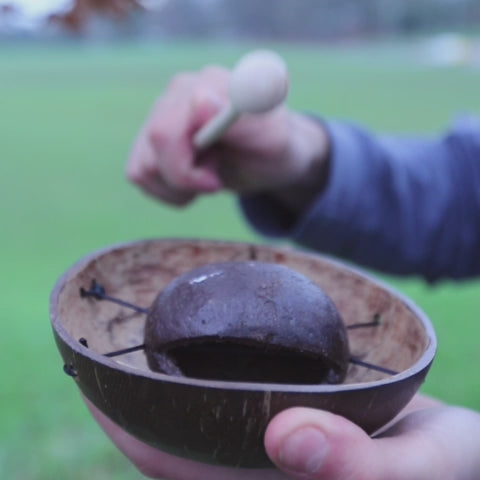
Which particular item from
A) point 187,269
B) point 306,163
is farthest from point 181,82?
point 187,269

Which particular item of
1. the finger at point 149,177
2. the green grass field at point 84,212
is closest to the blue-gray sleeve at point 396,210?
the green grass field at point 84,212

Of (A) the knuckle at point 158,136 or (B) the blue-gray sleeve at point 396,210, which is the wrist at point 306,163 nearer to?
(B) the blue-gray sleeve at point 396,210

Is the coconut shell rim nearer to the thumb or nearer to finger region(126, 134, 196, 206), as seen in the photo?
the thumb

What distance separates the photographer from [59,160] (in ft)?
20.9

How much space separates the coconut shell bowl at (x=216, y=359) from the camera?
562mm

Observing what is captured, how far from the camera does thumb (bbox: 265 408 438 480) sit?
0.55 meters

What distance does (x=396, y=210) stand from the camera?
4.96 feet

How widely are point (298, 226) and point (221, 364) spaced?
0.86m

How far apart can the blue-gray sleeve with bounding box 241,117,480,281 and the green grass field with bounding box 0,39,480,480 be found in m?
0.20

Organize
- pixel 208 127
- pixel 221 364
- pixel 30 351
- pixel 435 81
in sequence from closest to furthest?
pixel 221 364
pixel 208 127
pixel 30 351
pixel 435 81

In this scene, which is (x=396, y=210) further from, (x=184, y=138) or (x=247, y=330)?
(x=247, y=330)

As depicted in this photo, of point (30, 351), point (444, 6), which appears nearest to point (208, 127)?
point (30, 351)

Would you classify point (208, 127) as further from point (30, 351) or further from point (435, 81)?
point (435, 81)

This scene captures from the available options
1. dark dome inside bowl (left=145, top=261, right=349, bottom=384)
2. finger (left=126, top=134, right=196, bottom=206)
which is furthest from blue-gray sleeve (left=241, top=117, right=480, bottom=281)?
dark dome inside bowl (left=145, top=261, right=349, bottom=384)
